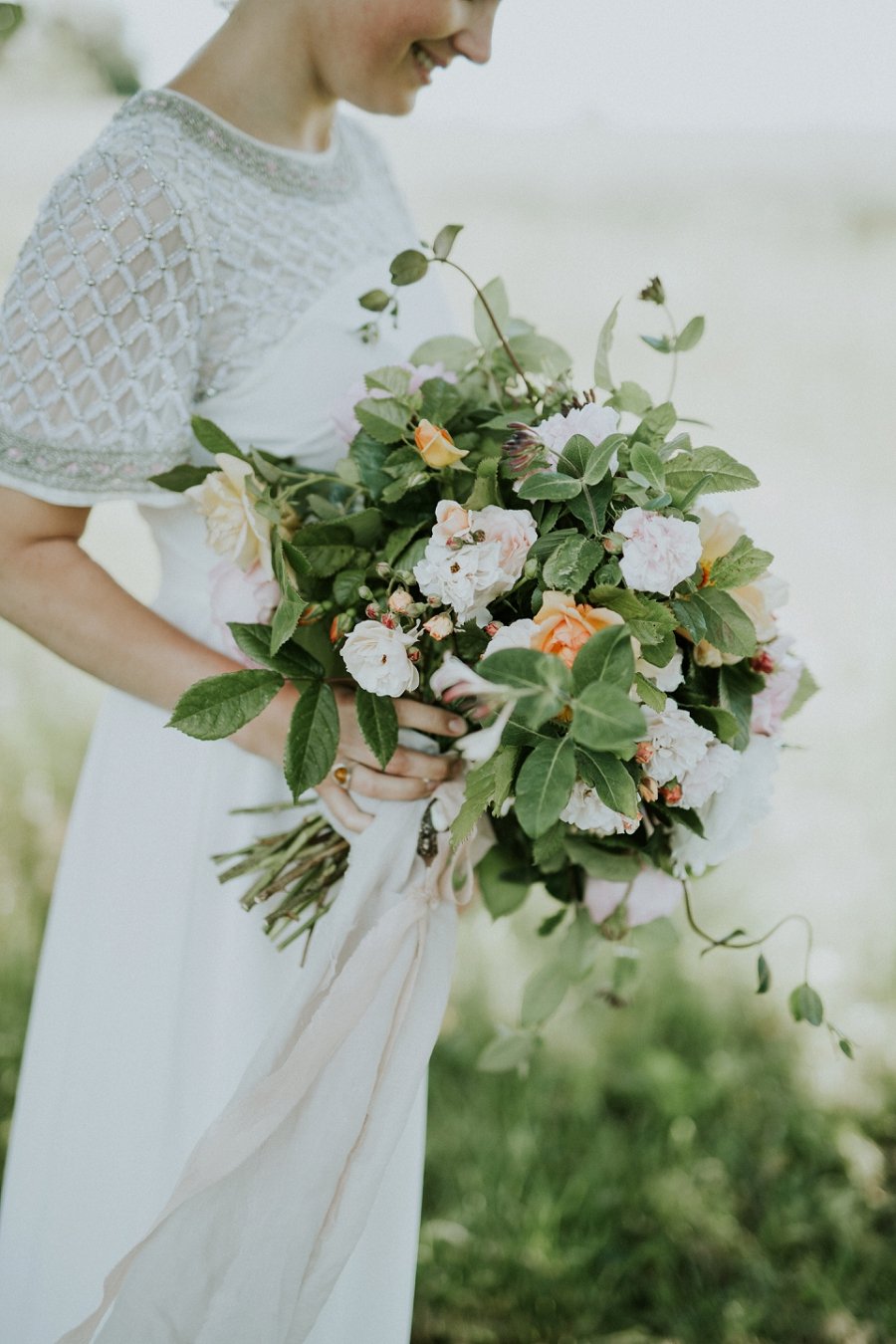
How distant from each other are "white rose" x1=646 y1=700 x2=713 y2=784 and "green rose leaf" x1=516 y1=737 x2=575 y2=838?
166 mm

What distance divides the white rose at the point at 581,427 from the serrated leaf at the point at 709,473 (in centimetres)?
6

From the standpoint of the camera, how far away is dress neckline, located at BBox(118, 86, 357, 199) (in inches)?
49.8

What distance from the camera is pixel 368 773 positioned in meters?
1.21

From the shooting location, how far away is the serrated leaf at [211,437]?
1.13m

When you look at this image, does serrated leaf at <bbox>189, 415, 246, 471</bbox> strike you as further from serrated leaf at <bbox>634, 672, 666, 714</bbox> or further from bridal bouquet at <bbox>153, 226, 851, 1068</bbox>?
serrated leaf at <bbox>634, 672, 666, 714</bbox>

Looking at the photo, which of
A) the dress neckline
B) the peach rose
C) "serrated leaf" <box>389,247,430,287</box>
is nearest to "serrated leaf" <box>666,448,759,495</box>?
the peach rose

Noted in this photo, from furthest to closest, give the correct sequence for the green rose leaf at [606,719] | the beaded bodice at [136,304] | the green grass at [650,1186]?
the green grass at [650,1186]
the beaded bodice at [136,304]
the green rose leaf at [606,719]

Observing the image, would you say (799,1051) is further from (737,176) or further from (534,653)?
(737,176)

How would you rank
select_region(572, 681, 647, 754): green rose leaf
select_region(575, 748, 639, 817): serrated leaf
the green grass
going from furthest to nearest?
the green grass < select_region(575, 748, 639, 817): serrated leaf < select_region(572, 681, 647, 754): green rose leaf

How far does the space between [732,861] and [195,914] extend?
1986 mm

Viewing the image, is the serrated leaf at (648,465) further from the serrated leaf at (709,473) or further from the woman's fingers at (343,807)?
the woman's fingers at (343,807)

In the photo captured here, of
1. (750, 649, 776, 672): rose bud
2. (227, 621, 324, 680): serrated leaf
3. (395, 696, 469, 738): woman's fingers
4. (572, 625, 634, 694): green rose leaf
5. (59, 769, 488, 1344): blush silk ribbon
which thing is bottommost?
(59, 769, 488, 1344): blush silk ribbon

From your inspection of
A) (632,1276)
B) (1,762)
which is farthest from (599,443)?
(1,762)

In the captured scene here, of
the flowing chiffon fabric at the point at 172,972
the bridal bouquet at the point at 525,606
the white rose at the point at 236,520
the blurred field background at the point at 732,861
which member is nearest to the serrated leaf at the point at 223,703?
the bridal bouquet at the point at 525,606
